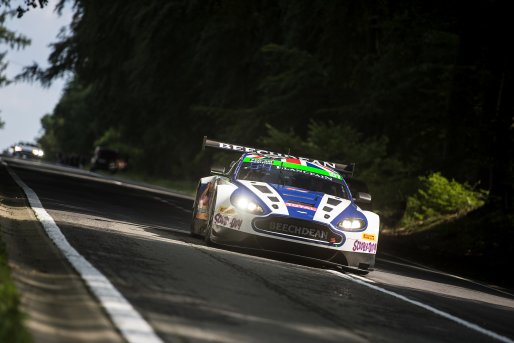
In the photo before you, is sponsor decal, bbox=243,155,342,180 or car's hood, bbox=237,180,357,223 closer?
car's hood, bbox=237,180,357,223

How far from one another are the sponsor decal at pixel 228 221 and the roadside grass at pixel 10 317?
5.44 m

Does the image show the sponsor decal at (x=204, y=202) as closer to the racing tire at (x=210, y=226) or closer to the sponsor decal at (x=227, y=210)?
the racing tire at (x=210, y=226)

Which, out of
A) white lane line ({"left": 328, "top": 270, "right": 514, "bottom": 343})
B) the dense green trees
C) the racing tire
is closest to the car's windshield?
the racing tire

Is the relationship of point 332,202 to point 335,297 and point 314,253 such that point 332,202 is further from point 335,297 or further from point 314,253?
point 335,297

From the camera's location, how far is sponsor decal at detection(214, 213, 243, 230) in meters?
12.4

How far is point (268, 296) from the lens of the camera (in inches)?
338

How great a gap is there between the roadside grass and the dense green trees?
1736 centimetres

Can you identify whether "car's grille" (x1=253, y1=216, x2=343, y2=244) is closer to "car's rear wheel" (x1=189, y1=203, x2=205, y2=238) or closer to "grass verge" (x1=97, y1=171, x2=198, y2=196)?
"car's rear wheel" (x1=189, y1=203, x2=205, y2=238)

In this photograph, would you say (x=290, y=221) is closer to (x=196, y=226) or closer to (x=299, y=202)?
(x=299, y=202)

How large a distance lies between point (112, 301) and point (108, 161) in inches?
2541

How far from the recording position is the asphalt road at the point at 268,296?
6934mm

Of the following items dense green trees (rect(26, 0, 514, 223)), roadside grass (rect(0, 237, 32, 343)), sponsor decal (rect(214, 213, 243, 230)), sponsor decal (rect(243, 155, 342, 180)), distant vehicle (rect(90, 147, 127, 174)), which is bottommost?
roadside grass (rect(0, 237, 32, 343))

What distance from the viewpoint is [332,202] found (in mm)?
12891

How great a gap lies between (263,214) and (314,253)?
770 millimetres
